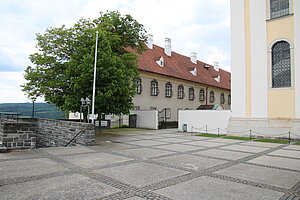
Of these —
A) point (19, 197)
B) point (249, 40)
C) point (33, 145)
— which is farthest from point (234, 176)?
point (249, 40)

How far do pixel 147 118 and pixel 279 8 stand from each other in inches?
633

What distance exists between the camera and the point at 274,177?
6180 mm

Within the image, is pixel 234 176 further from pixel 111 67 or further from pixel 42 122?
pixel 42 122

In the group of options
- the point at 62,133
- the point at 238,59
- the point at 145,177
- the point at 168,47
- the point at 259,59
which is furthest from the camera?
the point at 168,47

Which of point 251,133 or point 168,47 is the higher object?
point 168,47

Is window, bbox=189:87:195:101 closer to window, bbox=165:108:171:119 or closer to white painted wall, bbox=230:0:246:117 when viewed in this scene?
window, bbox=165:108:171:119

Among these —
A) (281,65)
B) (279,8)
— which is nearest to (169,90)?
(281,65)

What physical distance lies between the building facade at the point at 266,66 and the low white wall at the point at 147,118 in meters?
9.10

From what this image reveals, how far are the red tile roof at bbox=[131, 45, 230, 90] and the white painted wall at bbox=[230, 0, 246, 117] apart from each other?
12264 mm

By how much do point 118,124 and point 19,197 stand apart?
22.3 metres

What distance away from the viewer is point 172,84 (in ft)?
113

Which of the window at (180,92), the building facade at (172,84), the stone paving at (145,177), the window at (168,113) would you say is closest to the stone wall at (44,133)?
the stone paving at (145,177)

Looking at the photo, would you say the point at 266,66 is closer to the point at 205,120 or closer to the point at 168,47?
the point at 205,120

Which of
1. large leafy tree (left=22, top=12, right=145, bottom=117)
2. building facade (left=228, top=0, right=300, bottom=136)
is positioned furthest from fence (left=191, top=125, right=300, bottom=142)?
large leafy tree (left=22, top=12, right=145, bottom=117)
